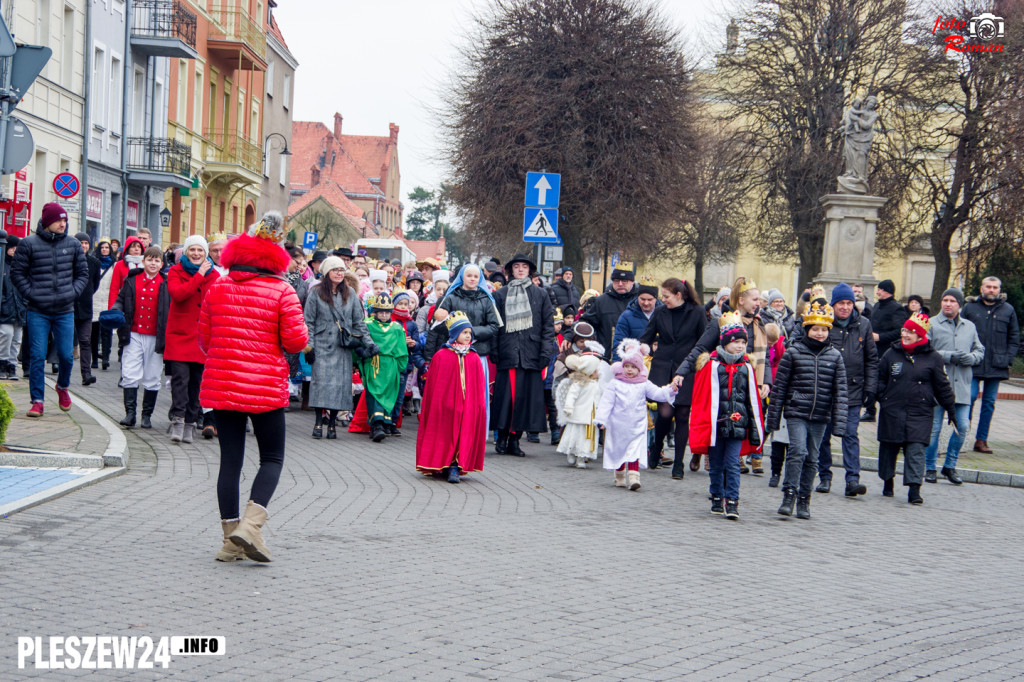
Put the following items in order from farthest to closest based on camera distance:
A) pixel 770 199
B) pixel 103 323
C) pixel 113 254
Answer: pixel 770 199 < pixel 113 254 < pixel 103 323

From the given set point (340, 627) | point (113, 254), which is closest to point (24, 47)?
point (340, 627)

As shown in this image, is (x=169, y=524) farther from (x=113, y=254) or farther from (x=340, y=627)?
(x=113, y=254)

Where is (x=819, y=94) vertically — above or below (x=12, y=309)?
above

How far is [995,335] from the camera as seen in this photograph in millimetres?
14617

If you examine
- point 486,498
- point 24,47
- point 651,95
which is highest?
point 651,95

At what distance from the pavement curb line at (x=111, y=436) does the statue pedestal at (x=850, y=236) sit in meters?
14.6

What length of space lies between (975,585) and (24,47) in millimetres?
8434

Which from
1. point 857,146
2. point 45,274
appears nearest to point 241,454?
point 45,274

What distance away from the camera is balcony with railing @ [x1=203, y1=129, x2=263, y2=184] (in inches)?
1677

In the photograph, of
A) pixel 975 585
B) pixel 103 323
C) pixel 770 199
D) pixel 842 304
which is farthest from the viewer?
pixel 770 199

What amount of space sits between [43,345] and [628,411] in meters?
5.94

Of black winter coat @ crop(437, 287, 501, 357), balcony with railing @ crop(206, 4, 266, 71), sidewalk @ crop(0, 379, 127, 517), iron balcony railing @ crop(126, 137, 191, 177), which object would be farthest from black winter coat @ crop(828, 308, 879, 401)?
balcony with railing @ crop(206, 4, 266, 71)

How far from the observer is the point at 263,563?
6871 mm

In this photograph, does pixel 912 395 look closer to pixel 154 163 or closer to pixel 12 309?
pixel 12 309
